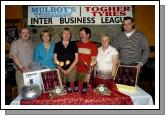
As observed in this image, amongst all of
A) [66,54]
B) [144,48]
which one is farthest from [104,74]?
[144,48]

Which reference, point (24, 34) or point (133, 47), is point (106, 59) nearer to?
point (133, 47)

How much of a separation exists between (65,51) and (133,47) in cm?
64

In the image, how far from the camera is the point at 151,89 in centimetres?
357

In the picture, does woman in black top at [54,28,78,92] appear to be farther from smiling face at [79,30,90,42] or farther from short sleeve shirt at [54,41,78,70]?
smiling face at [79,30,90,42]

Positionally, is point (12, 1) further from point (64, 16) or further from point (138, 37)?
point (64, 16)

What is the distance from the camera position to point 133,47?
2.66 meters

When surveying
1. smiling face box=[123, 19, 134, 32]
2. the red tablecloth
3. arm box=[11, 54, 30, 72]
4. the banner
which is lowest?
the red tablecloth

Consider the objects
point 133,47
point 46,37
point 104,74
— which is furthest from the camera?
point 133,47

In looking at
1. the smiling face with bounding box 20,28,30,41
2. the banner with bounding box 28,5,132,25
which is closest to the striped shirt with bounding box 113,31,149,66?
the smiling face with bounding box 20,28,30,41

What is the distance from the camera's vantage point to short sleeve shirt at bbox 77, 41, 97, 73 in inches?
104

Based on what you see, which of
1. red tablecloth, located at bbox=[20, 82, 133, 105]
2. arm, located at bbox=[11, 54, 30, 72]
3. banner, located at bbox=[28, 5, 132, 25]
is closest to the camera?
red tablecloth, located at bbox=[20, 82, 133, 105]

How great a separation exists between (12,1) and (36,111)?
3.04 feet

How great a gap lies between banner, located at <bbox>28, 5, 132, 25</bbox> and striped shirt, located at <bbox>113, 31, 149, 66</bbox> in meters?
1.28

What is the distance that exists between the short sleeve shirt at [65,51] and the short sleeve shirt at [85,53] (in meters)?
0.07
